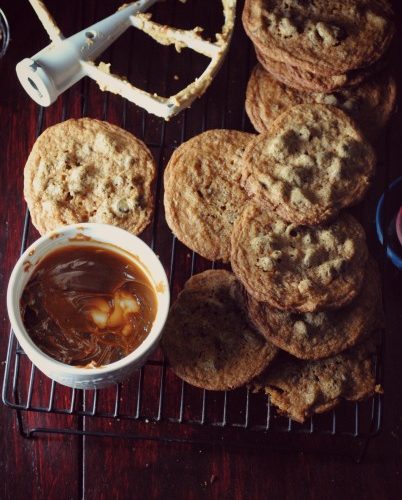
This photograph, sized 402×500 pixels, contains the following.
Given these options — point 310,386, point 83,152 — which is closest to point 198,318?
point 310,386

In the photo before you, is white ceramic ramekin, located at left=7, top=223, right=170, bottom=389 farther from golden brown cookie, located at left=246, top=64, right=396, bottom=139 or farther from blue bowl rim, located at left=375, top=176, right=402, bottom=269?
blue bowl rim, located at left=375, top=176, right=402, bottom=269

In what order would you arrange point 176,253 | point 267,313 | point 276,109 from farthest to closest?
1. point 176,253
2. point 276,109
3. point 267,313

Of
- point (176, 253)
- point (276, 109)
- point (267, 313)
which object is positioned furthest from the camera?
point (176, 253)

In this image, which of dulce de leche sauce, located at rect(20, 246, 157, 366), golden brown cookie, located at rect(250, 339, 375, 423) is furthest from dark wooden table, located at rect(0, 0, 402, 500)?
dulce de leche sauce, located at rect(20, 246, 157, 366)

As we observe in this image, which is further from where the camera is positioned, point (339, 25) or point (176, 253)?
point (176, 253)

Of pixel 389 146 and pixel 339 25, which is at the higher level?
pixel 339 25

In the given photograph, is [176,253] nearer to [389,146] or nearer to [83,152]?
[83,152]

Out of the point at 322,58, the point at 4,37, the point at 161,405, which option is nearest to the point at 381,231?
the point at 322,58
